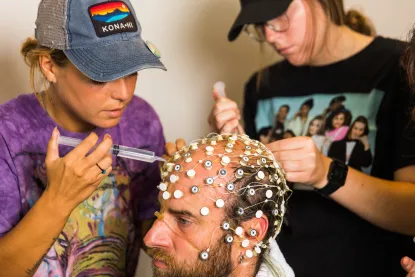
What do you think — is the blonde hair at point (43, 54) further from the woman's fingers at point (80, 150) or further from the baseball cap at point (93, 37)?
the woman's fingers at point (80, 150)

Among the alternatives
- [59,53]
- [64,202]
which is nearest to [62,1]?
[59,53]

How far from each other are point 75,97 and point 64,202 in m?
0.28

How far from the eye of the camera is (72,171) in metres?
1.22

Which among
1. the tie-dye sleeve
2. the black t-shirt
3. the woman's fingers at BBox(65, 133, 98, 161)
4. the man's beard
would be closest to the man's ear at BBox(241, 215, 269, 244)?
the man's beard

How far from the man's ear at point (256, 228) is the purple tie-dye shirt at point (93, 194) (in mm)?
453

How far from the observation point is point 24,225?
1.26m

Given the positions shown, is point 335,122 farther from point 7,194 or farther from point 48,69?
point 7,194

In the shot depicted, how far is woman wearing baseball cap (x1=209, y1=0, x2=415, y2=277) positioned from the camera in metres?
1.50

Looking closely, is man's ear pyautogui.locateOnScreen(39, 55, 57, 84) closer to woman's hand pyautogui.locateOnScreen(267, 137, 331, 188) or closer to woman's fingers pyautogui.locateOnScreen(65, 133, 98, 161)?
woman's fingers pyautogui.locateOnScreen(65, 133, 98, 161)

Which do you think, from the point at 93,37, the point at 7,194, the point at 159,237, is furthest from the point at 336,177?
the point at 7,194

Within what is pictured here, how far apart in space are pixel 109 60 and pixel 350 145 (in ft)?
2.67

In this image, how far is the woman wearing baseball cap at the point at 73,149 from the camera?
125cm

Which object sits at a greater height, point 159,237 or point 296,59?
point 296,59

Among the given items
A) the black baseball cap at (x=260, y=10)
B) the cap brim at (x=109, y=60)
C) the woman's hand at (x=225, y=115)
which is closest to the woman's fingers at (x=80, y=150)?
the cap brim at (x=109, y=60)
